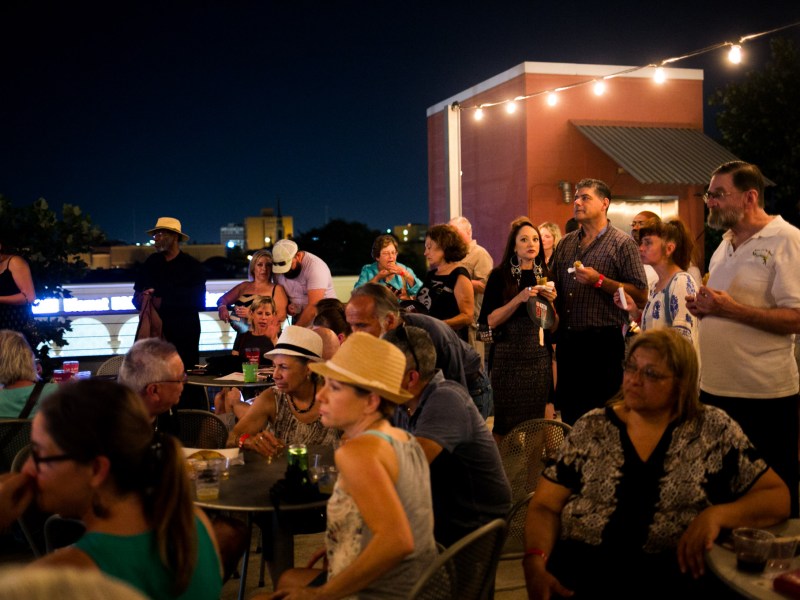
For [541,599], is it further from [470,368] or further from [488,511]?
[470,368]

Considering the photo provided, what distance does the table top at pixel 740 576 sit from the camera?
202cm

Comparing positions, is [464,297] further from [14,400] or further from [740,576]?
[740,576]

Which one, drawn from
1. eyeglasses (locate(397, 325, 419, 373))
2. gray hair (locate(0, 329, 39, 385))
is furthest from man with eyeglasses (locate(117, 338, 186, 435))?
eyeglasses (locate(397, 325, 419, 373))

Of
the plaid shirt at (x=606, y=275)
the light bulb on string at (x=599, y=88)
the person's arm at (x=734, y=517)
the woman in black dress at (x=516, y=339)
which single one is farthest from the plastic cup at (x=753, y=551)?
the light bulb on string at (x=599, y=88)

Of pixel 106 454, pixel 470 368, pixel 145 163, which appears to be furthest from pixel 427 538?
pixel 145 163

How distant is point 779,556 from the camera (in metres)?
2.15

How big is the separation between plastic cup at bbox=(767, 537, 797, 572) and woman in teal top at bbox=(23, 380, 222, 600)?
4.93 feet

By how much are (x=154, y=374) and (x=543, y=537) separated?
183 cm

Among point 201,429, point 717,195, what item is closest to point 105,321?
point 201,429

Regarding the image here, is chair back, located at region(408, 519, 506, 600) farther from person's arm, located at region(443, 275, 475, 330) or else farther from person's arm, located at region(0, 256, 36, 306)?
person's arm, located at region(0, 256, 36, 306)

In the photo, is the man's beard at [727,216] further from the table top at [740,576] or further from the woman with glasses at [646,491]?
the table top at [740,576]

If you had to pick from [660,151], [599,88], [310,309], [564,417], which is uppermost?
[599,88]

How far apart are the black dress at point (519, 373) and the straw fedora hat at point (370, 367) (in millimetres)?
2939

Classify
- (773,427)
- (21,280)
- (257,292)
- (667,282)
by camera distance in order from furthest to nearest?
(257,292) < (21,280) < (667,282) < (773,427)
